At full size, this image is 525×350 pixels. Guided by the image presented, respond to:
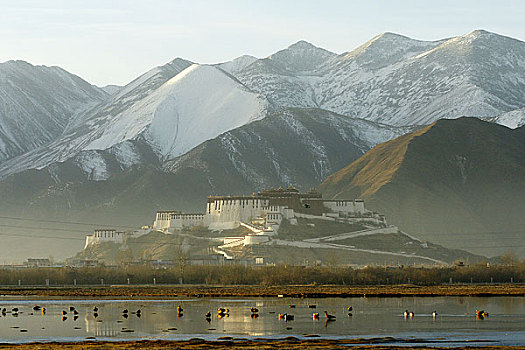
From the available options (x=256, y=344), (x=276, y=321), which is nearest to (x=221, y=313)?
(x=276, y=321)

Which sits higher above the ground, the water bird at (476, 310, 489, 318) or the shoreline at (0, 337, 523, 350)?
the water bird at (476, 310, 489, 318)

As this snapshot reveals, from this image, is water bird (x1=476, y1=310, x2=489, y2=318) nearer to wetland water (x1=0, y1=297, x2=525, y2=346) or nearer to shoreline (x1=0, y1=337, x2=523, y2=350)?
wetland water (x1=0, y1=297, x2=525, y2=346)

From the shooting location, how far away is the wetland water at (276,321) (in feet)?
412

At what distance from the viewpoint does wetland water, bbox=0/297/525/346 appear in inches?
4943

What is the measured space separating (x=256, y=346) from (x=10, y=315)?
2216 inches

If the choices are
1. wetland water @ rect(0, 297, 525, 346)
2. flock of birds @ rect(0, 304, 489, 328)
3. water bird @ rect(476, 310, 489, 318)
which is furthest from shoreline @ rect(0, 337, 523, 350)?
water bird @ rect(476, 310, 489, 318)

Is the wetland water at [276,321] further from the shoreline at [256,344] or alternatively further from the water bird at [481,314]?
the shoreline at [256,344]

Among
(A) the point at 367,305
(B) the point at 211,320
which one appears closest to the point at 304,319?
(B) the point at 211,320

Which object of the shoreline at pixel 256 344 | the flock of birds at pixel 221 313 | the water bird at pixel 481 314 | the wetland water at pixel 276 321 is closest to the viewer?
the shoreline at pixel 256 344

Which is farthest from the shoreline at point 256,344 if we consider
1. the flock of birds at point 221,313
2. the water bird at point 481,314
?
the water bird at point 481,314

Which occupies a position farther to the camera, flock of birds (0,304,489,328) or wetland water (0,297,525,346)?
flock of birds (0,304,489,328)

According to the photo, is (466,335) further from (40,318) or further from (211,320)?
(40,318)

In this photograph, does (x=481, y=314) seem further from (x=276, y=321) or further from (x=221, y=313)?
(x=221, y=313)

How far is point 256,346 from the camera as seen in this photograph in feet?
374
